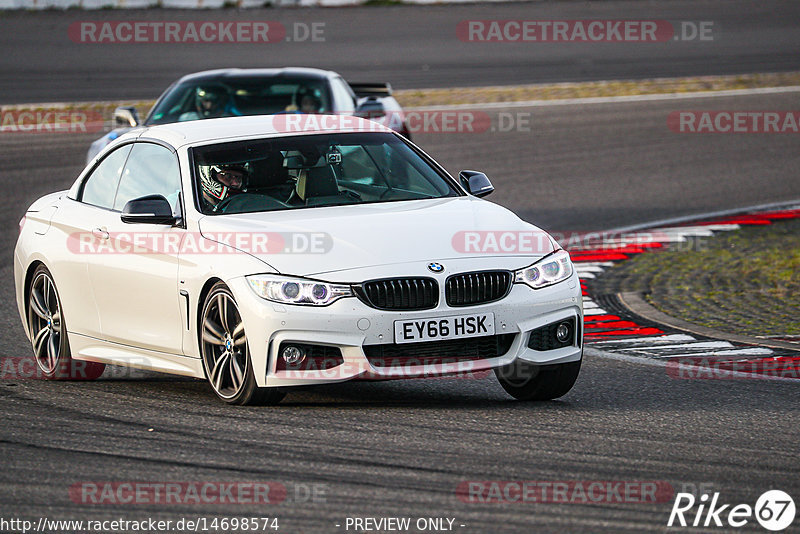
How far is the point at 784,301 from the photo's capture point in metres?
11.5

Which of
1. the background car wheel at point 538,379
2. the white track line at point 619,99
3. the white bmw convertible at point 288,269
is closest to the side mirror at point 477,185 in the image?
the white bmw convertible at point 288,269

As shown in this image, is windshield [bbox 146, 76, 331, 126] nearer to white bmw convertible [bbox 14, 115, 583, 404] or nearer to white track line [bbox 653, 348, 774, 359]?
white bmw convertible [bbox 14, 115, 583, 404]

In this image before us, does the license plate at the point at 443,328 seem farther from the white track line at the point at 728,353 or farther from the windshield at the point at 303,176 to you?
the white track line at the point at 728,353

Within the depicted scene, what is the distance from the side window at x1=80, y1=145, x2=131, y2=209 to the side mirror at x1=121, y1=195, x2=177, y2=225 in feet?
2.49

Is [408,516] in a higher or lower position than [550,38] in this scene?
lower

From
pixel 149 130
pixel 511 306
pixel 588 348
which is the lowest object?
pixel 588 348

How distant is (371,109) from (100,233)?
674 cm

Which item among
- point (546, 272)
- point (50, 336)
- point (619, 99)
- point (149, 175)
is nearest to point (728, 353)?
point (546, 272)

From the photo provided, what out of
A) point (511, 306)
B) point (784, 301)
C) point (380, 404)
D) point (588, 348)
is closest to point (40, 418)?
point (380, 404)

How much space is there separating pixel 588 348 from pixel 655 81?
19.2 meters

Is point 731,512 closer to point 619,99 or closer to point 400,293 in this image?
point 400,293

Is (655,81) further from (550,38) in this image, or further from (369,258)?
(369,258)

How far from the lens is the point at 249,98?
14.6 metres

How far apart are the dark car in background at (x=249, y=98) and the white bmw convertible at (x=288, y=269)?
17.6 feet
